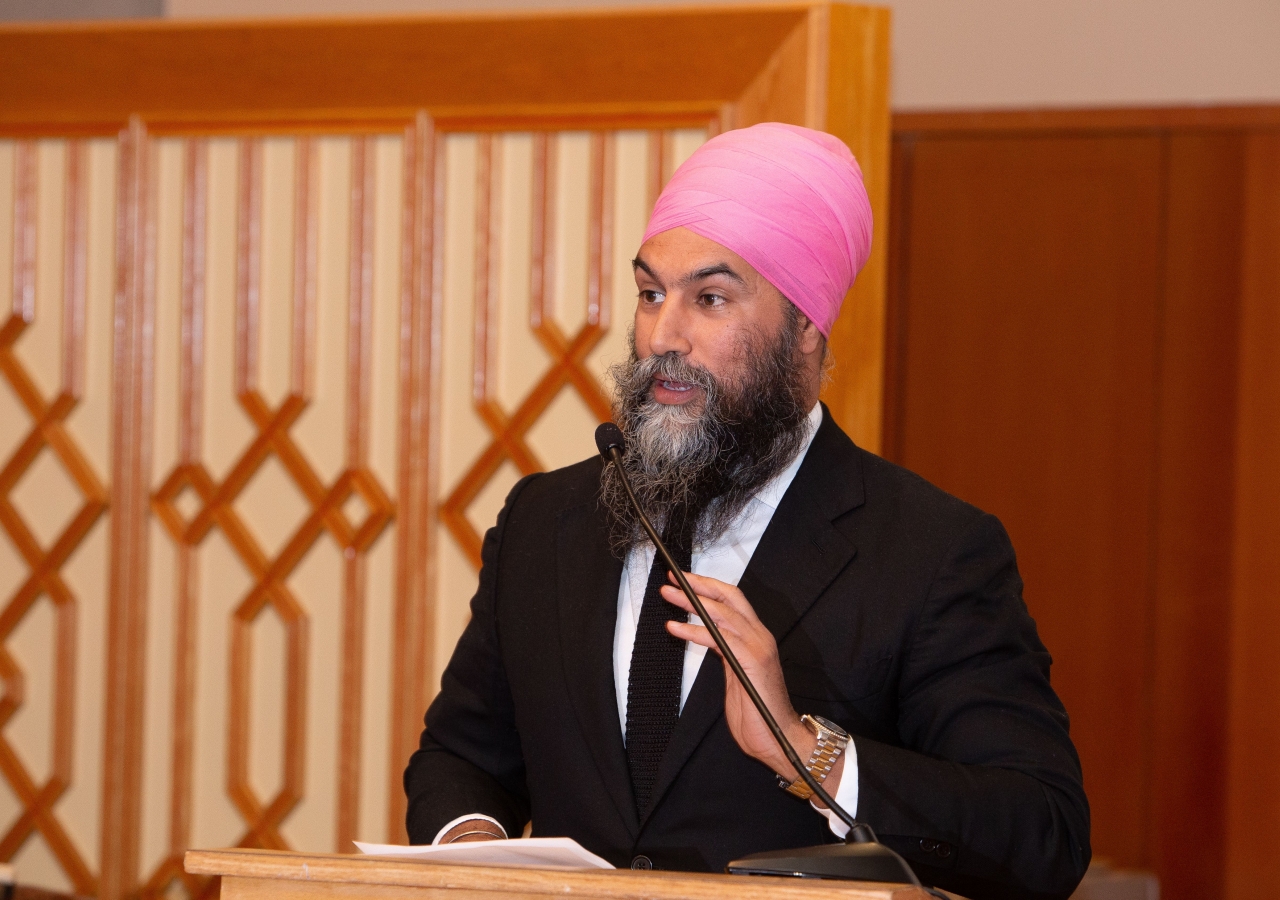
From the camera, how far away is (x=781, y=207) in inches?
67.9

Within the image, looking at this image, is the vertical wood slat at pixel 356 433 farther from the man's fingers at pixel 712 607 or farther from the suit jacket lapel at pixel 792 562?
the man's fingers at pixel 712 607

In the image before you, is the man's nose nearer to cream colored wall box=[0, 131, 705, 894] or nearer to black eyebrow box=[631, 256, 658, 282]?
black eyebrow box=[631, 256, 658, 282]

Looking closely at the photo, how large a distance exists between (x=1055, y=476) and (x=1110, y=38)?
1.16m

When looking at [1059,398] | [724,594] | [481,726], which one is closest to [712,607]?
[724,594]

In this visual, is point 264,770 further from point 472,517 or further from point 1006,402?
point 1006,402

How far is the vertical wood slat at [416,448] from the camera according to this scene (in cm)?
287

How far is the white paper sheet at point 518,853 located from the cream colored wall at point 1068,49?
8.46 ft

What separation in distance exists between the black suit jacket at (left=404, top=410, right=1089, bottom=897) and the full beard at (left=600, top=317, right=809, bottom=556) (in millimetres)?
56

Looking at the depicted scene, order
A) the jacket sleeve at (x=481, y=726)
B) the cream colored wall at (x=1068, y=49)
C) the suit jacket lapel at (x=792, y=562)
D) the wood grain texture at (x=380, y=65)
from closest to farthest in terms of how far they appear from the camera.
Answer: the suit jacket lapel at (x=792, y=562) < the jacket sleeve at (x=481, y=726) < the wood grain texture at (x=380, y=65) < the cream colored wall at (x=1068, y=49)

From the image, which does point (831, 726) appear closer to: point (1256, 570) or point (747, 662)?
point (747, 662)

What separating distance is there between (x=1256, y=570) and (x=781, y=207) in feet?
8.37

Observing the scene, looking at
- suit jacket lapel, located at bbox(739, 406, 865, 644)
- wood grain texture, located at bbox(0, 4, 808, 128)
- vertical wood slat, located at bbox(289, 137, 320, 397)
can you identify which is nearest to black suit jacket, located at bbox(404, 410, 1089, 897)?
suit jacket lapel, located at bbox(739, 406, 865, 644)

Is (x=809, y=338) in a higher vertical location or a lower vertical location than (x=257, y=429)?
higher

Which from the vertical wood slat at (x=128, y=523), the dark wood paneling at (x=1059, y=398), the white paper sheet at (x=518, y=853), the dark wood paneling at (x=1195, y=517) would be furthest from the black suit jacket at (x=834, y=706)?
the dark wood paneling at (x=1195, y=517)
